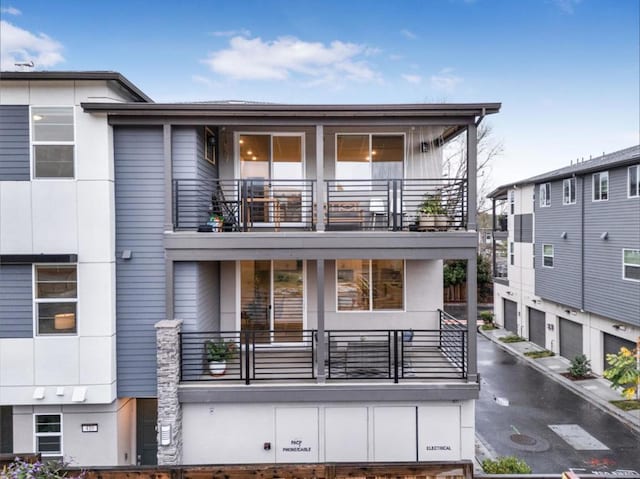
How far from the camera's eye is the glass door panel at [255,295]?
8594 mm

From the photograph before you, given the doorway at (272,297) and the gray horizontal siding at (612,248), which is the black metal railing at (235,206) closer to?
the doorway at (272,297)

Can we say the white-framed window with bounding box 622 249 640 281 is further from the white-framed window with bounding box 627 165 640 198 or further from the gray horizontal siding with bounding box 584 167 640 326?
the white-framed window with bounding box 627 165 640 198

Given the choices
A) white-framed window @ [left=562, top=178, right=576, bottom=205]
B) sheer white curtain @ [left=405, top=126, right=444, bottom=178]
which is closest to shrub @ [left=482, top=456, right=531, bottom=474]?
sheer white curtain @ [left=405, top=126, right=444, bottom=178]

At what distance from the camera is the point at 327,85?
2230 centimetres

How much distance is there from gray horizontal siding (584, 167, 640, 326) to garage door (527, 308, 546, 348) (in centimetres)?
384

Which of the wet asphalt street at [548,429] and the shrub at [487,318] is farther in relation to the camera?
the shrub at [487,318]

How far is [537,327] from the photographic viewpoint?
18.1 meters

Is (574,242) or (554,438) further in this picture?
(574,242)

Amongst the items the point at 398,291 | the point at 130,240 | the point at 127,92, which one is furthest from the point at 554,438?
the point at 127,92

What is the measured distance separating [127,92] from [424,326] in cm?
861

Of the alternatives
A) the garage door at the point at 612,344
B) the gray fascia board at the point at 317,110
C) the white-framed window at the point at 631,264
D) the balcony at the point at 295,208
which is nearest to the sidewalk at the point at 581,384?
the garage door at the point at 612,344

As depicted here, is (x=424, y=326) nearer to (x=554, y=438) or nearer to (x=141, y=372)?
(x=554, y=438)

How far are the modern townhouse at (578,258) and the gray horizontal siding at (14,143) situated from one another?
16754 millimetres

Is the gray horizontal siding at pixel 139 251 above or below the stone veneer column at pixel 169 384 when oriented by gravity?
above
